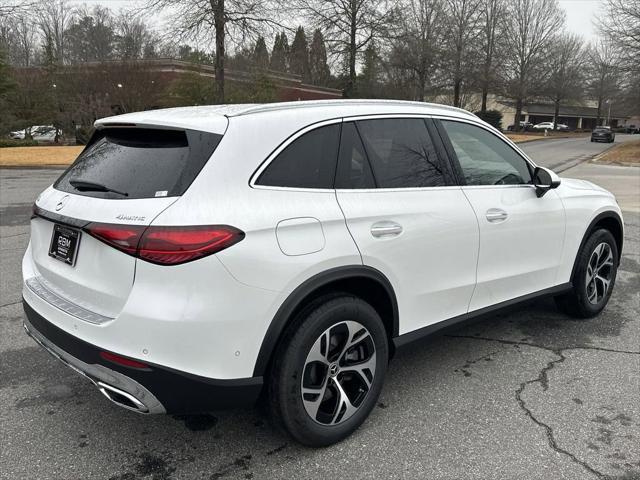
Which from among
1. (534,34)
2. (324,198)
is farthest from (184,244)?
(534,34)

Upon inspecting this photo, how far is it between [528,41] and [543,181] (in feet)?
172

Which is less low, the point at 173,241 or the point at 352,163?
the point at 352,163

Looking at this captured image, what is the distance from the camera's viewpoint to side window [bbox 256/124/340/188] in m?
2.50

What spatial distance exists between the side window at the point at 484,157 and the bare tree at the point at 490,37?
36962 millimetres

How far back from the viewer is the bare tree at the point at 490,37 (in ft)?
125

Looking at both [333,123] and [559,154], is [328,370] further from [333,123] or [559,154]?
[559,154]

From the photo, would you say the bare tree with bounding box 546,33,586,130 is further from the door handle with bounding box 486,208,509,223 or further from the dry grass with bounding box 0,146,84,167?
the door handle with bounding box 486,208,509,223

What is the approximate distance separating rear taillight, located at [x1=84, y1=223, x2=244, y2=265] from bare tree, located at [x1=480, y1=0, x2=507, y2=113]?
3906 cm

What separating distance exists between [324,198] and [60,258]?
1321 mm

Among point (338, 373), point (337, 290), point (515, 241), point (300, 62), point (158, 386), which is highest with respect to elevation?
point (300, 62)

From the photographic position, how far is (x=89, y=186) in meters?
2.58

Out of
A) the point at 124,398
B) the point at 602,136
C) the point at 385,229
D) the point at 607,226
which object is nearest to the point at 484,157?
the point at 385,229

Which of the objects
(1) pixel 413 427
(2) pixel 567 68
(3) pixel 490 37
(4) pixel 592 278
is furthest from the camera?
(2) pixel 567 68

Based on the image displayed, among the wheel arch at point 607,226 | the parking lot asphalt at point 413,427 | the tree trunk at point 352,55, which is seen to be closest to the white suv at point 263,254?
the parking lot asphalt at point 413,427
